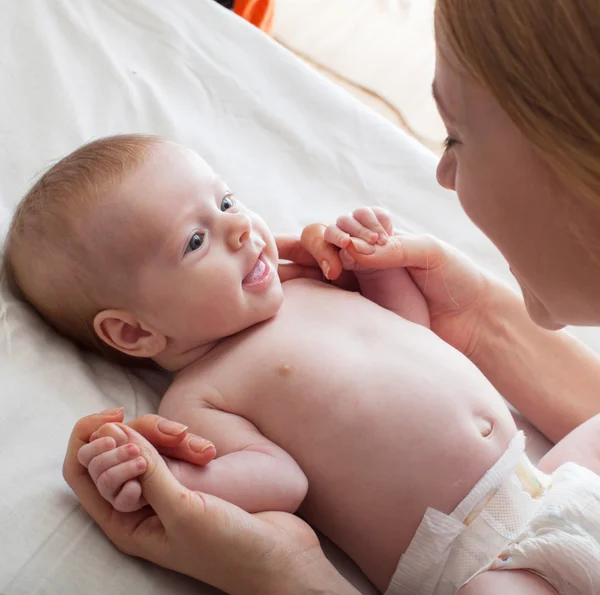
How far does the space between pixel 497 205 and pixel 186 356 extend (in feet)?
1.55

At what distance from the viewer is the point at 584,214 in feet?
1.93

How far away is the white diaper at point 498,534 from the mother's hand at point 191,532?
10 centimetres

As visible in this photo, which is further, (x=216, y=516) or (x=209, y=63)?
(x=209, y=63)

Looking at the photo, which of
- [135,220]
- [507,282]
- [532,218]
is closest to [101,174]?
[135,220]

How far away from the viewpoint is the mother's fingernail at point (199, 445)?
0.78m

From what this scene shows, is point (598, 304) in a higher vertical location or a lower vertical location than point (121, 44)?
higher

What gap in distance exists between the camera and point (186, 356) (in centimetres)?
97

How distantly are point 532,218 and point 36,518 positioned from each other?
1.83 feet

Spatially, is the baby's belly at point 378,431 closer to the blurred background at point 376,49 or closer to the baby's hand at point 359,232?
the baby's hand at point 359,232

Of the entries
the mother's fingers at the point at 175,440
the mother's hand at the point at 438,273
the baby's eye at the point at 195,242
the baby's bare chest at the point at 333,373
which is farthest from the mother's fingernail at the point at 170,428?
the mother's hand at the point at 438,273

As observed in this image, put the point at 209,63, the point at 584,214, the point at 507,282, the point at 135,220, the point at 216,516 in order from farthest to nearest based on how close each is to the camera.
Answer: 1. the point at 209,63
2. the point at 507,282
3. the point at 135,220
4. the point at 216,516
5. the point at 584,214

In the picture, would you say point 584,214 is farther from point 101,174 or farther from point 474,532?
point 101,174

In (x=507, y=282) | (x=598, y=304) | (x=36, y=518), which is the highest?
(x=598, y=304)

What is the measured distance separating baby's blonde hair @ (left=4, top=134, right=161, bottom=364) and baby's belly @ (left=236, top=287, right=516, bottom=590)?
9.6 inches
